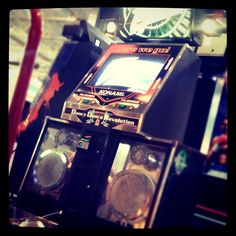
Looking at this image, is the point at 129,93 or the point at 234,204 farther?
the point at 129,93

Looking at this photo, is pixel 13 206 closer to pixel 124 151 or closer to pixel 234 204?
pixel 124 151

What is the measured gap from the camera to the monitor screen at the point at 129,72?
2178mm

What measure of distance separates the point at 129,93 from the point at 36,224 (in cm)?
103

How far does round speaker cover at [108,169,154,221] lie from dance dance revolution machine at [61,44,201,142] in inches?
11.1

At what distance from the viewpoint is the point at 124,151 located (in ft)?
6.68

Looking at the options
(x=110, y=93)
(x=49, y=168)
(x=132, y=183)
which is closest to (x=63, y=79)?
(x=110, y=93)

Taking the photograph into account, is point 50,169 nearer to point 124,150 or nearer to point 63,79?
point 124,150

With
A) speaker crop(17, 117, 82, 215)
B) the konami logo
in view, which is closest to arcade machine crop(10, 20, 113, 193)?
speaker crop(17, 117, 82, 215)

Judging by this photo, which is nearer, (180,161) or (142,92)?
(180,161)

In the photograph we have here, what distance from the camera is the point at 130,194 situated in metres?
1.91

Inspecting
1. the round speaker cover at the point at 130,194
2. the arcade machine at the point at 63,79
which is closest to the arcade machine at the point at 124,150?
the round speaker cover at the point at 130,194

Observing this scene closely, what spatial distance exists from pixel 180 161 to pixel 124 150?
361 millimetres

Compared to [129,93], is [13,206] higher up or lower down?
lower down
